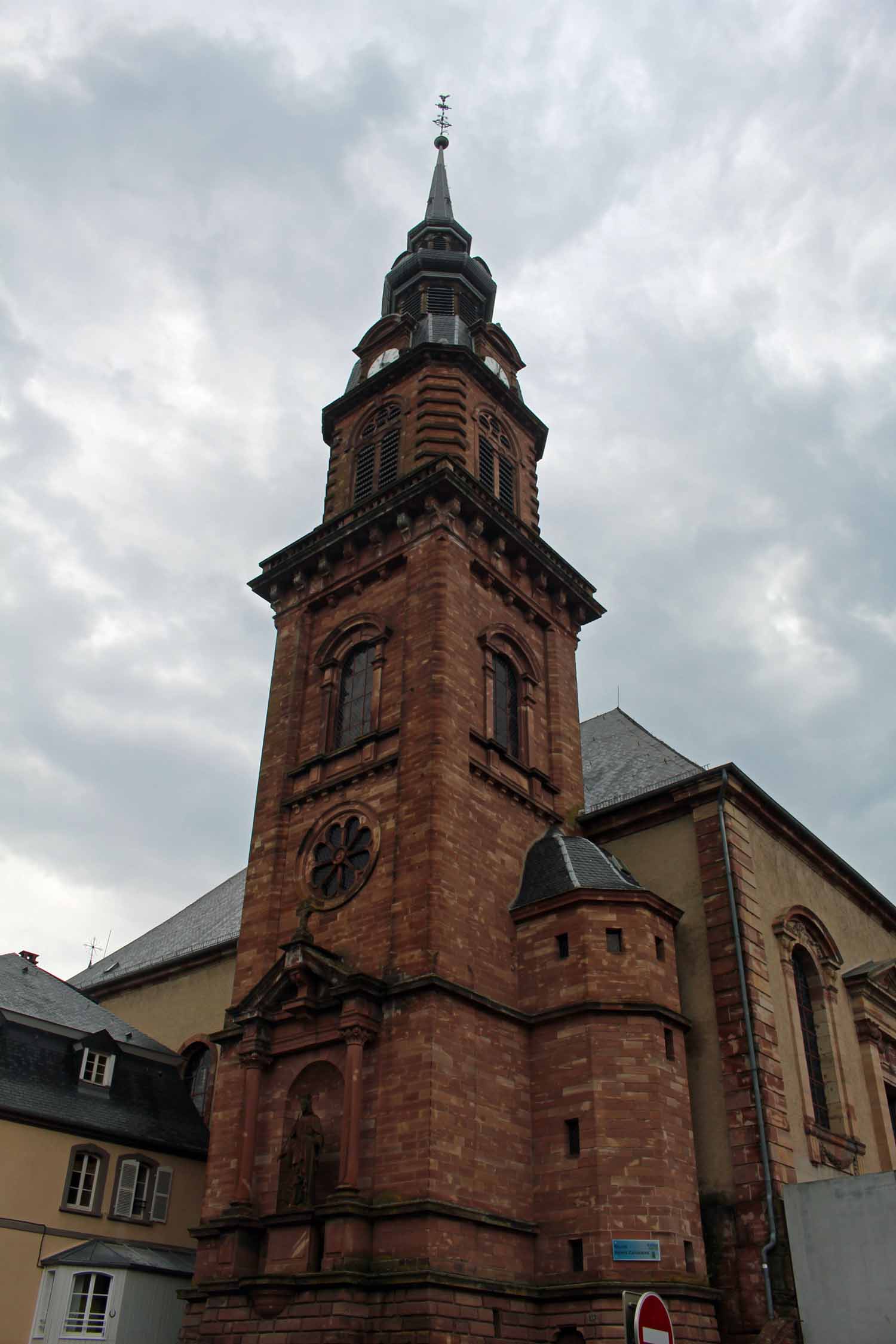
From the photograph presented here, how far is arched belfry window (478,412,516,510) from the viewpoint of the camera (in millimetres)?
31594

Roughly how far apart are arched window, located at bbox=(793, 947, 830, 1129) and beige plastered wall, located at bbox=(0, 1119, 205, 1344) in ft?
50.6

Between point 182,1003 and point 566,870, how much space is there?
631 inches

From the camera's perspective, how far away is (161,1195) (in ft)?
90.1

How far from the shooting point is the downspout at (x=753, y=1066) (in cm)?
1962

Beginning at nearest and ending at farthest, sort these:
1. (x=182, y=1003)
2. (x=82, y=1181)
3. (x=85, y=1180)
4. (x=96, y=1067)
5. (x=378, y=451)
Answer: (x=82, y=1181) < (x=85, y=1180) < (x=96, y=1067) < (x=378, y=451) < (x=182, y=1003)

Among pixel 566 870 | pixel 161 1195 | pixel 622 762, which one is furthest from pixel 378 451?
pixel 161 1195

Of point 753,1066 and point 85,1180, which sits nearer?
point 753,1066

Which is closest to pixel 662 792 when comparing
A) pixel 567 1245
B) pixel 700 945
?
pixel 700 945

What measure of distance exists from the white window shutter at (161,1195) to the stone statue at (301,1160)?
777cm

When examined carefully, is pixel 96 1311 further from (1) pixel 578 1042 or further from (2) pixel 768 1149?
(2) pixel 768 1149

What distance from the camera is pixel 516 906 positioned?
78.9ft

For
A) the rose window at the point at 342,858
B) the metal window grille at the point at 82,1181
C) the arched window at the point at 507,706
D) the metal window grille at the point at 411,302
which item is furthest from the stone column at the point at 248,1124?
the metal window grille at the point at 411,302

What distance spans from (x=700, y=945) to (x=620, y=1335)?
7.77 meters

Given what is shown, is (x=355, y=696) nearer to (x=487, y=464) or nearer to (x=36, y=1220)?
(x=487, y=464)
